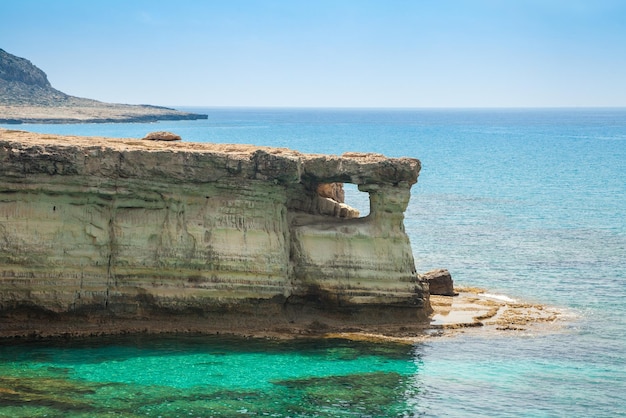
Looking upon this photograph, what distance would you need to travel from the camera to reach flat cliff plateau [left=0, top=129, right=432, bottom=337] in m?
27.2

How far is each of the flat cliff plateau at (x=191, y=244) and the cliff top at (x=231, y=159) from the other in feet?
0.11

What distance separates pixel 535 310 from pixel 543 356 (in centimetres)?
504

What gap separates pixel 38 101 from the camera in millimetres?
173500

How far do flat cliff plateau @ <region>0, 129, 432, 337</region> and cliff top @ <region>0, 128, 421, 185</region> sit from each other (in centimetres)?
3

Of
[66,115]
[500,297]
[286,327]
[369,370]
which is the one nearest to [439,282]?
[500,297]

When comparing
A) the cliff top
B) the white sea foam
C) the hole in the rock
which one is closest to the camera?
the cliff top

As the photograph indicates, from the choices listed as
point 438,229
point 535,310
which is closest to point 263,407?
point 535,310

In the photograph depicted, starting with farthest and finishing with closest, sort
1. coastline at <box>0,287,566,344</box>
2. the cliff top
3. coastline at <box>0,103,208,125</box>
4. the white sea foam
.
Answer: coastline at <box>0,103,208,125</box> < the white sea foam < coastline at <box>0,287,566,344</box> < the cliff top

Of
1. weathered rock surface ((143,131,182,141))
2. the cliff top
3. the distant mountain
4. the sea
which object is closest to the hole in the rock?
the sea

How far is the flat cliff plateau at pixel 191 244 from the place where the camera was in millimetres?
27188

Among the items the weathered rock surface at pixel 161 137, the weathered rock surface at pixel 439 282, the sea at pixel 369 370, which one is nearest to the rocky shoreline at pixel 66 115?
the weathered rock surface at pixel 161 137

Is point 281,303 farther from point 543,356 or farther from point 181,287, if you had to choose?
point 543,356

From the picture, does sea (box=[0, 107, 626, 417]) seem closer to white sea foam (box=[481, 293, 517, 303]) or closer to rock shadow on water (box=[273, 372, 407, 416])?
rock shadow on water (box=[273, 372, 407, 416])

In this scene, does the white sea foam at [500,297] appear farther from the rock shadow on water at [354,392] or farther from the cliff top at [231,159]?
the rock shadow on water at [354,392]
